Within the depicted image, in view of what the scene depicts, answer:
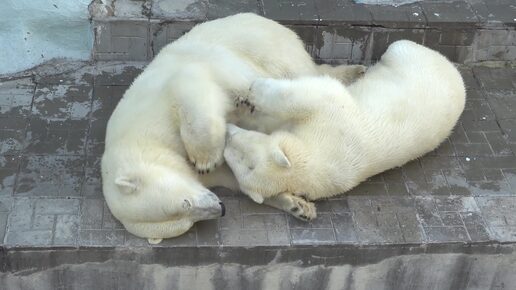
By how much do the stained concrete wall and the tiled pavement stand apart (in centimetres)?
17

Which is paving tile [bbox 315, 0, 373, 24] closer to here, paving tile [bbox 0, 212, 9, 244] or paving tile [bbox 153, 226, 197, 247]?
paving tile [bbox 153, 226, 197, 247]

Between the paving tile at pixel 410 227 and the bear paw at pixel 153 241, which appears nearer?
the bear paw at pixel 153 241

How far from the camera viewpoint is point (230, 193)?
16.3 feet

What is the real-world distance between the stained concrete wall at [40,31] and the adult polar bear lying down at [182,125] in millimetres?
1041

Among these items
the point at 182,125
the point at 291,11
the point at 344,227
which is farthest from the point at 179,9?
the point at 344,227

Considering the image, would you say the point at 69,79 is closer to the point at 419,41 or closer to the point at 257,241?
the point at 257,241

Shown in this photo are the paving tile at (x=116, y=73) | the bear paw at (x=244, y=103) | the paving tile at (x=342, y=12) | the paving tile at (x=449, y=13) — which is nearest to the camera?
the bear paw at (x=244, y=103)

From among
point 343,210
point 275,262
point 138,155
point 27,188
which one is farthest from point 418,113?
point 27,188

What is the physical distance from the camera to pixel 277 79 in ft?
16.8

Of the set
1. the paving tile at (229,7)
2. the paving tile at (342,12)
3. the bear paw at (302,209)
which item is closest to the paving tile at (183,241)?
the bear paw at (302,209)

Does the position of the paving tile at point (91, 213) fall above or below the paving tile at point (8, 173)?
above

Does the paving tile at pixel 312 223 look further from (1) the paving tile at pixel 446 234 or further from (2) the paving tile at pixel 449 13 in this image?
(2) the paving tile at pixel 449 13

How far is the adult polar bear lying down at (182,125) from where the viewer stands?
4.34m

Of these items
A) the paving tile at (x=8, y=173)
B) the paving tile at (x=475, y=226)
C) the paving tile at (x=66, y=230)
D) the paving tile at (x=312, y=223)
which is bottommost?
the paving tile at (x=66, y=230)
